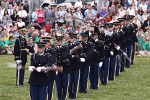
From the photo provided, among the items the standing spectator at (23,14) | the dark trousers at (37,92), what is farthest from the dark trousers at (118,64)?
the standing spectator at (23,14)

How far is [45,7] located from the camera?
31.4 metres

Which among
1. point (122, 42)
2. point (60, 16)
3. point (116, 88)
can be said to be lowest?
point (116, 88)

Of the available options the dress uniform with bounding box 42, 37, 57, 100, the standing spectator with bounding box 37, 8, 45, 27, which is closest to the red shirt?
the standing spectator with bounding box 37, 8, 45, 27

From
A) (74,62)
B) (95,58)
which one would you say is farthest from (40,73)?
(95,58)

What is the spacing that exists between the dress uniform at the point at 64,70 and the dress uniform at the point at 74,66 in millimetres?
629

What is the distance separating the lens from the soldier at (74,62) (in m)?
17.7

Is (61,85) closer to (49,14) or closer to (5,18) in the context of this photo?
(49,14)

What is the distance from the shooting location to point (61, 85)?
1716 centimetres

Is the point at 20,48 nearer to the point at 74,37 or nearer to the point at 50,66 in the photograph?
the point at 74,37

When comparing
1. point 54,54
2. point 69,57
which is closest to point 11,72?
point 69,57

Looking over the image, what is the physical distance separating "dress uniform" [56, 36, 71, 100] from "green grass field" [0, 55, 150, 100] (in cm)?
112

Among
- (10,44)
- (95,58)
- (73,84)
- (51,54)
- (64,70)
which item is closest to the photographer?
(51,54)

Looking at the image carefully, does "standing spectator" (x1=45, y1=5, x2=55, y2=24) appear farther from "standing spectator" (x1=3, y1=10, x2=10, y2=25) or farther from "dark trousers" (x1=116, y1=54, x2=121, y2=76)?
"dark trousers" (x1=116, y1=54, x2=121, y2=76)

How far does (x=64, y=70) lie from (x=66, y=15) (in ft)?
44.9
